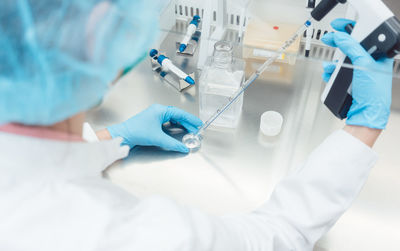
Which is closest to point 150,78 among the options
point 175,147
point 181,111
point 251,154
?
point 181,111

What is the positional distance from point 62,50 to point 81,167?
0.25m

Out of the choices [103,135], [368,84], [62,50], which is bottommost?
[103,135]

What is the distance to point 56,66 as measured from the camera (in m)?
0.53

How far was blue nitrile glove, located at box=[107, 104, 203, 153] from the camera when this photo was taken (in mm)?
1109

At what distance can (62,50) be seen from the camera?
1.72ft

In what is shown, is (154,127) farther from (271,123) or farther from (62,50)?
(62,50)

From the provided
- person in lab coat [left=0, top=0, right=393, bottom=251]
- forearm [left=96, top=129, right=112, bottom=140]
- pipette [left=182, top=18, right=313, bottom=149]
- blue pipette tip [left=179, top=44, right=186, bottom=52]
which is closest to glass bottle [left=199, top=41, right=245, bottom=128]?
pipette [left=182, top=18, right=313, bottom=149]

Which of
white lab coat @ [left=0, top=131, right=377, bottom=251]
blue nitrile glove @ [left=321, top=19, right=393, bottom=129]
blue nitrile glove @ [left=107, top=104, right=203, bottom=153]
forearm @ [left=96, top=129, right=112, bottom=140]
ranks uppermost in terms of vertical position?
blue nitrile glove @ [left=321, top=19, right=393, bottom=129]

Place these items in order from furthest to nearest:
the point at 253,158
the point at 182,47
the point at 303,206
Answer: the point at 182,47
the point at 253,158
the point at 303,206

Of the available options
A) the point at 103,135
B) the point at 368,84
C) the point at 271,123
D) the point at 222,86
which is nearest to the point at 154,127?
the point at 103,135

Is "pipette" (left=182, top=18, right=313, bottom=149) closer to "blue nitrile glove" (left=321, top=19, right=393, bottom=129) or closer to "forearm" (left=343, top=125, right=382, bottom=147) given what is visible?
"blue nitrile glove" (left=321, top=19, right=393, bottom=129)

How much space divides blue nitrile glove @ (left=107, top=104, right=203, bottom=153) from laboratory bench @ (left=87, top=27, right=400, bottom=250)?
0.03 m

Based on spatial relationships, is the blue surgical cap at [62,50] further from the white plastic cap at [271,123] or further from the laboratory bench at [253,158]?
the white plastic cap at [271,123]

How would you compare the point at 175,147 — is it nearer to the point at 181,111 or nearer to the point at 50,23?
the point at 181,111
